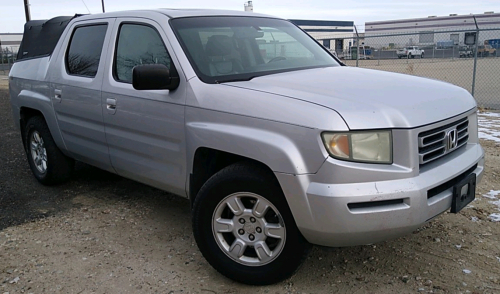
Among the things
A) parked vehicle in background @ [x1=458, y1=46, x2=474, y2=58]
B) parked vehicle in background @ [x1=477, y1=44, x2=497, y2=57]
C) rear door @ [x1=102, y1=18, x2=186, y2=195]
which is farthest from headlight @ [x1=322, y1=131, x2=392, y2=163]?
parked vehicle in background @ [x1=477, y1=44, x2=497, y2=57]

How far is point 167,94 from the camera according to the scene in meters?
3.56

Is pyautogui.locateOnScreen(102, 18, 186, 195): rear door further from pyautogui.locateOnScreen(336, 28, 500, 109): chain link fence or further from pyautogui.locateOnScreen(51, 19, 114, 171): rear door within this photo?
pyautogui.locateOnScreen(336, 28, 500, 109): chain link fence

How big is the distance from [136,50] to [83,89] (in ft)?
2.41

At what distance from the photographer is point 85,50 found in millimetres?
4660

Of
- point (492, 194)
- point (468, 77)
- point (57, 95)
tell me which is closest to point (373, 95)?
point (492, 194)

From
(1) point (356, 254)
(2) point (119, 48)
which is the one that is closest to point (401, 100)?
(1) point (356, 254)

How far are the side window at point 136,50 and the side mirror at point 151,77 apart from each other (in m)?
0.33

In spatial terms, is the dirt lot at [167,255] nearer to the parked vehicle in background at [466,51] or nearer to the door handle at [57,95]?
the door handle at [57,95]

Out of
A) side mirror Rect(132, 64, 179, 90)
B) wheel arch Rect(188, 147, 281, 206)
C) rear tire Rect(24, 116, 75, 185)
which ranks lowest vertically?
rear tire Rect(24, 116, 75, 185)

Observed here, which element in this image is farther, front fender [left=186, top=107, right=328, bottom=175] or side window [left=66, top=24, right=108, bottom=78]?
side window [left=66, top=24, right=108, bottom=78]

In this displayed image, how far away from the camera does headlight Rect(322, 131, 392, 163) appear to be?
2.71m

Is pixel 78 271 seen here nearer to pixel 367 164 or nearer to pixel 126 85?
pixel 126 85

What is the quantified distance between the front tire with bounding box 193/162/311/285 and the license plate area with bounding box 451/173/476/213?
36.9 inches

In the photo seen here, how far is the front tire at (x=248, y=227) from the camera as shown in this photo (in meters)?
2.95
